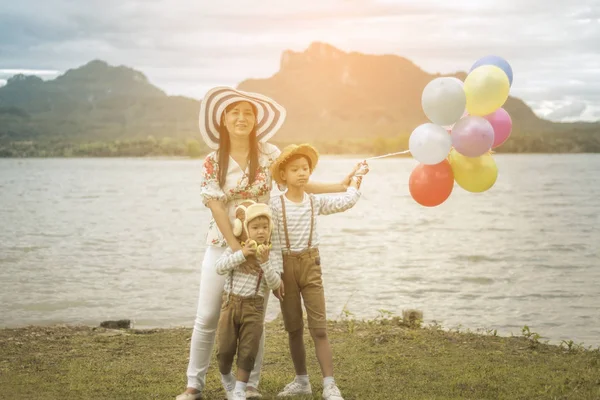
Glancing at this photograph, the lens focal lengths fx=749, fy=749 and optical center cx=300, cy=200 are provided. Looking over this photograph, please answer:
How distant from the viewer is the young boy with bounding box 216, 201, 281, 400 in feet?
16.0

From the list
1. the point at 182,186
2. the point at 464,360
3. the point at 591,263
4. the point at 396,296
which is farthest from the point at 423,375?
the point at 182,186

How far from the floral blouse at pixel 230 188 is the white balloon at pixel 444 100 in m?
1.46

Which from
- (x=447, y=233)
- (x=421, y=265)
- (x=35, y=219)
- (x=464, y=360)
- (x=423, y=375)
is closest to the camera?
(x=423, y=375)

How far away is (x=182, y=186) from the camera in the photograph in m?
59.2

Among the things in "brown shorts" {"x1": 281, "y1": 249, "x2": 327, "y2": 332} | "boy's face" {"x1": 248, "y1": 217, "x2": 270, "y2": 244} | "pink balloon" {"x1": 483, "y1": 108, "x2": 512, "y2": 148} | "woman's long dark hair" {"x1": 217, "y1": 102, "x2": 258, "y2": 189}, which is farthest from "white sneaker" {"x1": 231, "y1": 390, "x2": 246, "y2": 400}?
"pink balloon" {"x1": 483, "y1": 108, "x2": 512, "y2": 148}

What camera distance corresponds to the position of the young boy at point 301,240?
5.11 m

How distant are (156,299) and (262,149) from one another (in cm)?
807

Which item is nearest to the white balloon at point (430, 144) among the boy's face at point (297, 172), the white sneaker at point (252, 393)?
the boy's face at point (297, 172)

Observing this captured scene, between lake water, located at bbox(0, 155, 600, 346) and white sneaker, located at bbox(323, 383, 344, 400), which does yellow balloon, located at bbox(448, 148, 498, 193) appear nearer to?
white sneaker, located at bbox(323, 383, 344, 400)

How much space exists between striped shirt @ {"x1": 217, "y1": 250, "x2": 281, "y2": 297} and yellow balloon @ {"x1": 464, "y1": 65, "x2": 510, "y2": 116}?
Result: 2166mm

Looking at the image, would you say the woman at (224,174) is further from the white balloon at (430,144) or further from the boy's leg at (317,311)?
the white balloon at (430,144)

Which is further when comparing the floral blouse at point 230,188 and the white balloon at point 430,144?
the white balloon at point 430,144

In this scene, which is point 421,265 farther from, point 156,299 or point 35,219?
point 35,219

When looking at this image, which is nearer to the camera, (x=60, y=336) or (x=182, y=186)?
(x=60, y=336)
